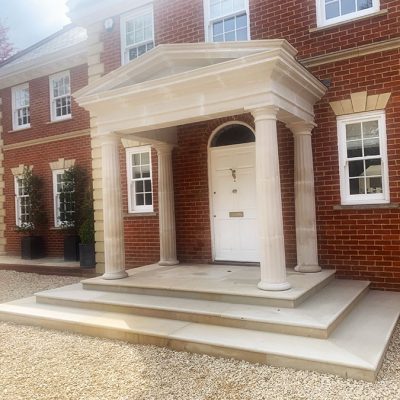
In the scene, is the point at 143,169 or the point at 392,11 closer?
the point at 392,11

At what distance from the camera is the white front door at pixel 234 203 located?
799 cm

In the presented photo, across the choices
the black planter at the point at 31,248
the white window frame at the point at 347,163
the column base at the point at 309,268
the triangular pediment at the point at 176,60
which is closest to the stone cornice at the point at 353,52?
the white window frame at the point at 347,163

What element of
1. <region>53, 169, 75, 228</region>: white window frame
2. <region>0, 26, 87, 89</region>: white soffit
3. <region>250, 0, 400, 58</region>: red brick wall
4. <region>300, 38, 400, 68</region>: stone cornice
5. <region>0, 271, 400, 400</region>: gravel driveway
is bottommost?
<region>0, 271, 400, 400</region>: gravel driveway

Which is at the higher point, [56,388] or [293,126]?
[293,126]

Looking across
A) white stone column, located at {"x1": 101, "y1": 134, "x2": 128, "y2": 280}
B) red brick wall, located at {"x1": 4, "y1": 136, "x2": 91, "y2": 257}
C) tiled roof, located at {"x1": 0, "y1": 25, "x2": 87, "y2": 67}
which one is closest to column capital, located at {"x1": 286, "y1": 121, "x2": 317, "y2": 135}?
white stone column, located at {"x1": 101, "y1": 134, "x2": 128, "y2": 280}

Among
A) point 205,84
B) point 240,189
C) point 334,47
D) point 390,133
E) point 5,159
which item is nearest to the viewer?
point 205,84

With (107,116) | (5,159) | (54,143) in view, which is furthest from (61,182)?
(107,116)

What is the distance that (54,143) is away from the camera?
12695mm

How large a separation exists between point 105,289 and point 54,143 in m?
7.32

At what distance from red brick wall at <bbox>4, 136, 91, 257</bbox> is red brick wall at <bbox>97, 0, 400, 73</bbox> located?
4740mm

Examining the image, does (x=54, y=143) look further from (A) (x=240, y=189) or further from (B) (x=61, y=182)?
(A) (x=240, y=189)

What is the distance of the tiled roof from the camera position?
1346 cm

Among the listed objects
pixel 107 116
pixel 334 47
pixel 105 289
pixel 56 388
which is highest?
pixel 334 47

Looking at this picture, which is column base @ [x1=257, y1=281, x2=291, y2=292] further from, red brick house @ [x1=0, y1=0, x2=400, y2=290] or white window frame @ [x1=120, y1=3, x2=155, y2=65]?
white window frame @ [x1=120, y1=3, x2=155, y2=65]
